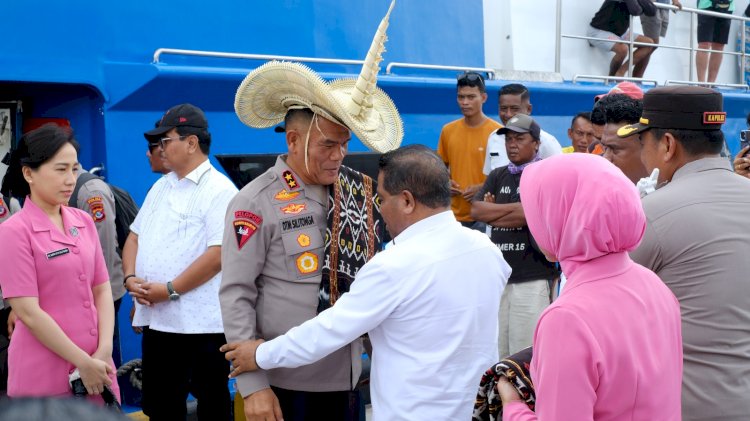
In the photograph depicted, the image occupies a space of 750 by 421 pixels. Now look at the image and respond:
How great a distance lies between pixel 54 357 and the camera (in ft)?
11.0

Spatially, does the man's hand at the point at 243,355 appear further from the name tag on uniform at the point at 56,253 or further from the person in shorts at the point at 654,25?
the person in shorts at the point at 654,25

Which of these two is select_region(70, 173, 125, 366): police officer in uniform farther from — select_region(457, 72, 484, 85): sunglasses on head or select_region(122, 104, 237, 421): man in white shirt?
select_region(457, 72, 484, 85): sunglasses on head

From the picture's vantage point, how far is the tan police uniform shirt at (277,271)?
2.93m

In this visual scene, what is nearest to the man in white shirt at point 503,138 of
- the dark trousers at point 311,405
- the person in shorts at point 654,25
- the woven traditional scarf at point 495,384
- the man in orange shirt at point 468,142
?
the man in orange shirt at point 468,142

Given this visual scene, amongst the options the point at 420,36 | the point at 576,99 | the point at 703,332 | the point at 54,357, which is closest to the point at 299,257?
the point at 54,357

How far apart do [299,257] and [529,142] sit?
2.53m

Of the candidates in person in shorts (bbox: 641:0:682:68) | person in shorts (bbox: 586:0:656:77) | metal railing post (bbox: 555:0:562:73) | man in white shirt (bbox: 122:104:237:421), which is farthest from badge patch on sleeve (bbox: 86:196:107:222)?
person in shorts (bbox: 641:0:682:68)

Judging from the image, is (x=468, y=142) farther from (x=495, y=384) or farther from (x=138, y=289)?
(x=495, y=384)

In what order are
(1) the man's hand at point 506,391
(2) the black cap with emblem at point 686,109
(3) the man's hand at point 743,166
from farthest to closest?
1. (3) the man's hand at point 743,166
2. (2) the black cap with emblem at point 686,109
3. (1) the man's hand at point 506,391

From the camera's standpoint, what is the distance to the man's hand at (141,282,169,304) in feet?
13.1

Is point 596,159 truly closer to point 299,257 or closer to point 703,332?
point 703,332

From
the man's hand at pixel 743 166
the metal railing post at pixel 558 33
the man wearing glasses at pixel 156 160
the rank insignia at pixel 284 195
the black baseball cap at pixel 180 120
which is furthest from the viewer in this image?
A: the metal railing post at pixel 558 33

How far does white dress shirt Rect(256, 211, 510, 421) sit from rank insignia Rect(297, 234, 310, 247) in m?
0.39

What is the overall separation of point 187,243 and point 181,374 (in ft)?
2.05
